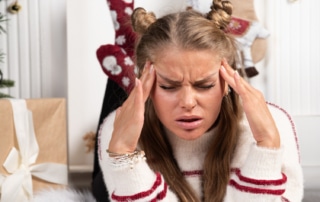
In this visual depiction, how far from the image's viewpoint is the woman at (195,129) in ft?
3.16

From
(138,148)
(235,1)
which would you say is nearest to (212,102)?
(138,148)

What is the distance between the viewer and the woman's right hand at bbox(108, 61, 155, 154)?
99cm

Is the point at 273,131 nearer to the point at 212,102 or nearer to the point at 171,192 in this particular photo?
the point at 212,102

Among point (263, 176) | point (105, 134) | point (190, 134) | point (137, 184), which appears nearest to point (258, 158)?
point (263, 176)

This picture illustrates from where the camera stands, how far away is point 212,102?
974 mm

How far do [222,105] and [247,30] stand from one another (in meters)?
0.68

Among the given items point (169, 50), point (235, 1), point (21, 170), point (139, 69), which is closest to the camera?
point (169, 50)

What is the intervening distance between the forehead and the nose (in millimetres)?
25

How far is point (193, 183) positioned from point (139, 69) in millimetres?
276

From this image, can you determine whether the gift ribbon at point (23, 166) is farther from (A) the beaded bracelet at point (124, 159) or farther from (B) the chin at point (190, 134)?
(B) the chin at point (190, 134)

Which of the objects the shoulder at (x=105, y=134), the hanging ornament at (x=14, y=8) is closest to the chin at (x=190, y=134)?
the shoulder at (x=105, y=134)

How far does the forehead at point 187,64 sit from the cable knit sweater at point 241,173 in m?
0.18

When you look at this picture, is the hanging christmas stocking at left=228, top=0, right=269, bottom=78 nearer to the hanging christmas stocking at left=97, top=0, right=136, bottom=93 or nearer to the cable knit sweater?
the hanging christmas stocking at left=97, top=0, right=136, bottom=93

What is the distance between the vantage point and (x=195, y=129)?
3.27ft
